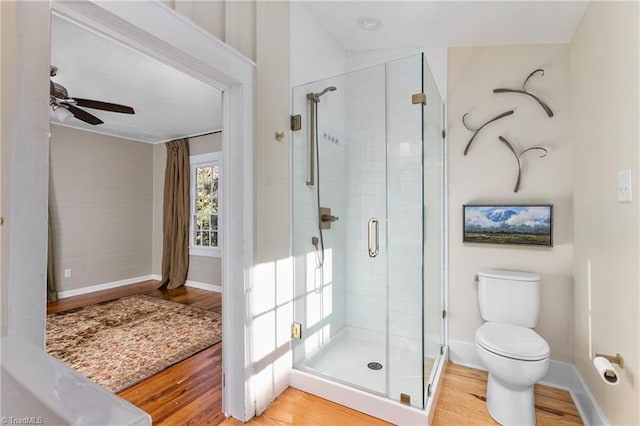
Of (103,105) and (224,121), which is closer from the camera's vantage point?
(224,121)

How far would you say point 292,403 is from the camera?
6.33ft

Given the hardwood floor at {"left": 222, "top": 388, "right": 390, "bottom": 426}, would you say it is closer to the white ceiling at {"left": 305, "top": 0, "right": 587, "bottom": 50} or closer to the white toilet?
the white toilet

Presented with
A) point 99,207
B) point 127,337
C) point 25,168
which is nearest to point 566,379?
point 25,168

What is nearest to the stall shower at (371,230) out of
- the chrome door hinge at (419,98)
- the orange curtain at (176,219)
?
the chrome door hinge at (419,98)

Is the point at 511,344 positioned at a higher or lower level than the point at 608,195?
lower

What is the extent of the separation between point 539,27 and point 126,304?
504 cm

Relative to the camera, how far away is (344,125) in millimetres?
2408

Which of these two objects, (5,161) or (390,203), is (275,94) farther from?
(5,161)

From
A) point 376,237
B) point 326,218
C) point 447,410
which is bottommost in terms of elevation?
point 447,410

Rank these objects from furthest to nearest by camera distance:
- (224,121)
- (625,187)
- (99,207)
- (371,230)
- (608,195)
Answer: (99,207) → (371,230) → (224,121) → (608,195) → (625,187)

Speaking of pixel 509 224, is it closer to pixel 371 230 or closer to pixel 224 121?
pixel 371 230

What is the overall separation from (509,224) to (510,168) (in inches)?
16.4

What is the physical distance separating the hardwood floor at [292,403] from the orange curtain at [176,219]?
9.06 feet

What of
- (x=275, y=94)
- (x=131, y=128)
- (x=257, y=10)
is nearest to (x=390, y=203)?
(x=275, y=94)
